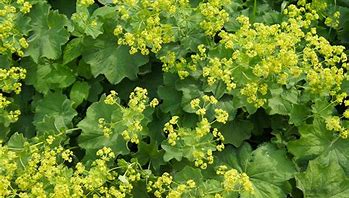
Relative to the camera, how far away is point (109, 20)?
383 cm

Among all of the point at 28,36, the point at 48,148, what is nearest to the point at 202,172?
the point at 48,148

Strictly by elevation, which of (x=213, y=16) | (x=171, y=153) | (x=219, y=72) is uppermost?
(x=213, y=16)

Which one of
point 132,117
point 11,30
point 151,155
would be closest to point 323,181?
point 151,155

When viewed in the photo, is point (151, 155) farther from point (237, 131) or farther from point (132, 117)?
point (237, 131)

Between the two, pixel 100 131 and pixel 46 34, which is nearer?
pixel 100 131

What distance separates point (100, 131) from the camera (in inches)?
138

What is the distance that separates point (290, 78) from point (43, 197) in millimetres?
1408

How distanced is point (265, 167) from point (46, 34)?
155 cm

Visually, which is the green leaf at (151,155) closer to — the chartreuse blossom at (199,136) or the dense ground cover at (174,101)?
the dense ground cover at (174,101)

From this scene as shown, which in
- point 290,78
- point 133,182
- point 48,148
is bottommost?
point 133,182

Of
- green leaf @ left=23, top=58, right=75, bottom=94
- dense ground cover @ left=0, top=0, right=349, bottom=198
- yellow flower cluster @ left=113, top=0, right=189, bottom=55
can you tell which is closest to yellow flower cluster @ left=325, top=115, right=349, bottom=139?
dense ground cover @ left=0, top=0, right=349, bottom=198

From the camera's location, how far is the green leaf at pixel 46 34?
3826 mm

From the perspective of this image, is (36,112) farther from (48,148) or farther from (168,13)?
(168,13)

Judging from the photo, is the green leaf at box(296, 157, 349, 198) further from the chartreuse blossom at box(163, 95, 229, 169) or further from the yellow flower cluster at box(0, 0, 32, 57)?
the yellow flower cluster at box(0, 0, 32, 57)
